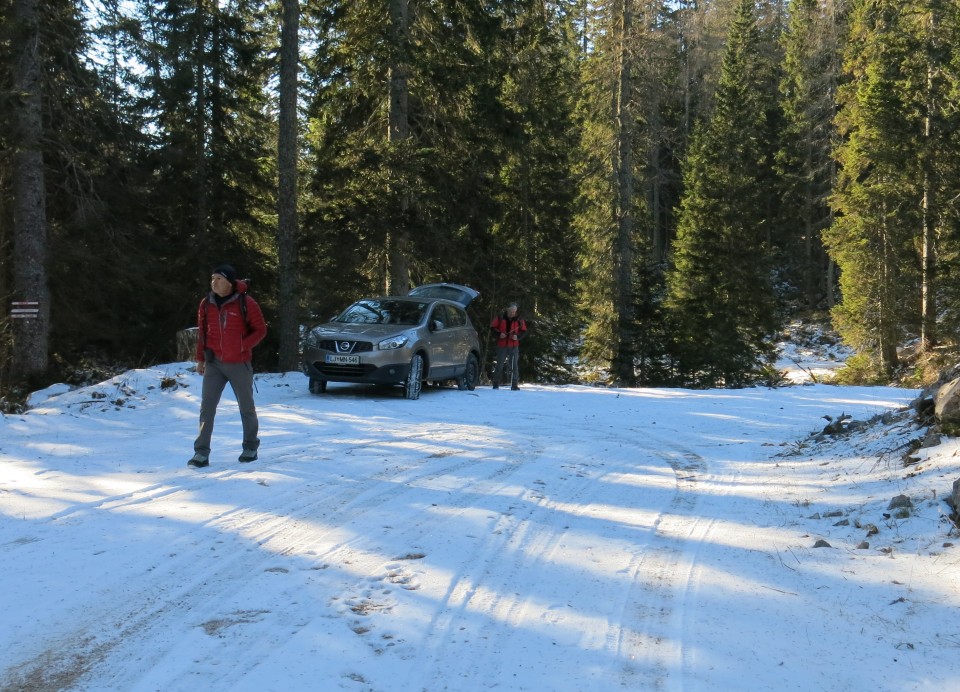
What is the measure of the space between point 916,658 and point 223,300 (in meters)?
6.54

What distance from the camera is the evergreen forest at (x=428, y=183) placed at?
61.7ft

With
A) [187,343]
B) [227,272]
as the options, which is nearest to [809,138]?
[187,343]

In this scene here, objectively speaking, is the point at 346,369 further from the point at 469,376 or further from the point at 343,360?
the point at 469,376

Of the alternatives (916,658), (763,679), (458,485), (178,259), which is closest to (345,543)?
(458,485)

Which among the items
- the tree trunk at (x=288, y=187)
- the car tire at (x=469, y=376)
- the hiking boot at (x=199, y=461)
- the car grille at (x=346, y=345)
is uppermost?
the tree trunk at (x=288, y=187)

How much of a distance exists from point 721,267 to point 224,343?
2872cm

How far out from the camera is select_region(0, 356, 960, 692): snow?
3613 millimetres

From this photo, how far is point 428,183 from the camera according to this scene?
65.6ft

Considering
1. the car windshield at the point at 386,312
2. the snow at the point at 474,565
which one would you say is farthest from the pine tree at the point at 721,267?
the snow at the point at 474,565

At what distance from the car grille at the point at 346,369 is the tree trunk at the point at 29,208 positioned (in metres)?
7.63

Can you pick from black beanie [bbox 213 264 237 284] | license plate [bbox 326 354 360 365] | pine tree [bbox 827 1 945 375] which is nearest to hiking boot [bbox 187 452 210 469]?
black beanie [bbox 213 264 237 284]

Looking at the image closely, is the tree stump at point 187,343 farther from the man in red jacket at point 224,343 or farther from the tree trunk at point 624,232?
the tree trunk at point 624,232

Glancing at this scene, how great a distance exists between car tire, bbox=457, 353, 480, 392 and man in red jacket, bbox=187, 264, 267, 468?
873 centimetres

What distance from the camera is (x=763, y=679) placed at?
3.54 m
